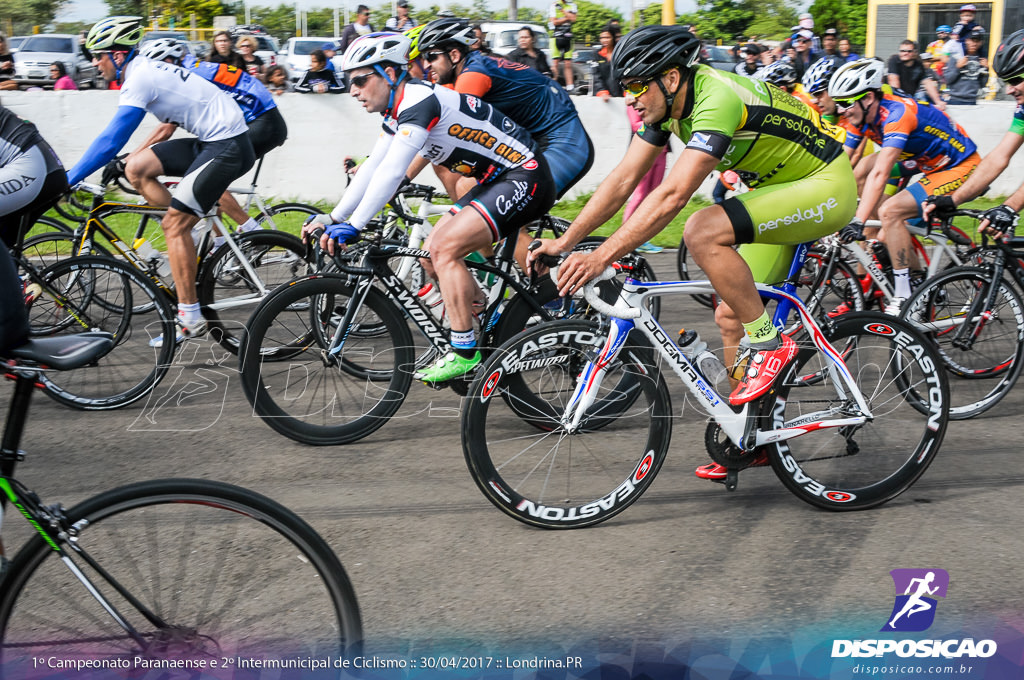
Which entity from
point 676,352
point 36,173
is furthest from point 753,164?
point 36,173

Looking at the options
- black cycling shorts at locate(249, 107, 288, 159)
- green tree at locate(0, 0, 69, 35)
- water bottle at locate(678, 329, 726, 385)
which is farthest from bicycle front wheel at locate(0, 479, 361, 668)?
green tree at locate(0, 0, 69, 35)

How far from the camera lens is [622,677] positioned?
10.3ft

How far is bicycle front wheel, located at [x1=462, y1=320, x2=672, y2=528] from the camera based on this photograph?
3998 mm

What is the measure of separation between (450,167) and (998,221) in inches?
120

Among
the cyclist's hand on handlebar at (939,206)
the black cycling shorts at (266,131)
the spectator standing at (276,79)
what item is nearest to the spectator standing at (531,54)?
the spectator standing at (276,79)

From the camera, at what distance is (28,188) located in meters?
5.71

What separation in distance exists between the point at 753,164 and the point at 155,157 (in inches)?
174

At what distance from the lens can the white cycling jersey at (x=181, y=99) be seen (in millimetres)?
6430

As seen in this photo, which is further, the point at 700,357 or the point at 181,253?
the point at 181,253

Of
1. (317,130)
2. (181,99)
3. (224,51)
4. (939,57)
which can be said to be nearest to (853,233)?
(181,99)

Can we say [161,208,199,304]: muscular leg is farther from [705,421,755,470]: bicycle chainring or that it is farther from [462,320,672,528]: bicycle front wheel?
[705,421,755,470]: bicycle chainring

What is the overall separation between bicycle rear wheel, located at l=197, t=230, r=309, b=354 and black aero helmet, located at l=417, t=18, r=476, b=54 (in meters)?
1.61

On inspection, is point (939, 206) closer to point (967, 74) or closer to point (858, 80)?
point (858, 80)

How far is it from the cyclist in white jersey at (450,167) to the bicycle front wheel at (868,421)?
1.71m
